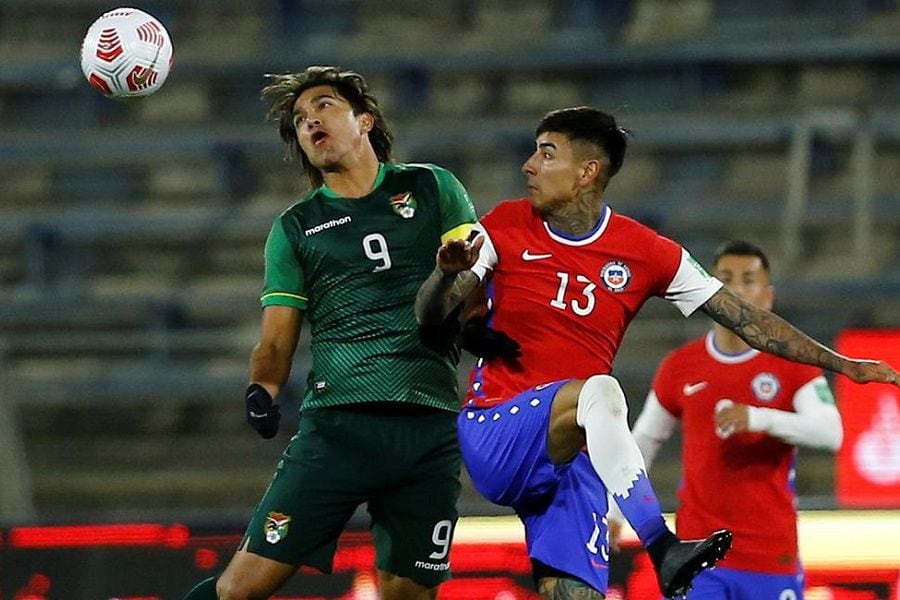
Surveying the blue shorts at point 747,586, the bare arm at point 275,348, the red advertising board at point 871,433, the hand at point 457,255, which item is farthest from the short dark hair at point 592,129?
the red advertising board at point 871,433

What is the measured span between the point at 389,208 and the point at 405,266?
0.60 ft

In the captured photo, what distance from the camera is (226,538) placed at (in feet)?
20.6

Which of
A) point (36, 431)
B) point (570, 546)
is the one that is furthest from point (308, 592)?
point (36, 431)

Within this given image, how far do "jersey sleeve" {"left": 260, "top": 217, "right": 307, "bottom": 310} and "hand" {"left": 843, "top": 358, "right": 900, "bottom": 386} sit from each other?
1.53 m

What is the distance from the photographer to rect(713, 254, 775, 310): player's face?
18.5 ft

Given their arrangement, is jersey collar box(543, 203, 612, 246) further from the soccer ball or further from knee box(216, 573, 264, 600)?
the soccer ball

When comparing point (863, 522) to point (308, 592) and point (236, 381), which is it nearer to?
point (308, 592)

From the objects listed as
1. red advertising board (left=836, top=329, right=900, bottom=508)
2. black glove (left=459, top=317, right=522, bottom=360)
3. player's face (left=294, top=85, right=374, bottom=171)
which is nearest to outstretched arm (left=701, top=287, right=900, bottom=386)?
black glove (left=459, top=317, right=522, bottom=360)

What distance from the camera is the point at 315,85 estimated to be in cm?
488

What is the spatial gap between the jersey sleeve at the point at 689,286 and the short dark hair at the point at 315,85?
1.01 meters

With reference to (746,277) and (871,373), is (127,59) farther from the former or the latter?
(871,373)

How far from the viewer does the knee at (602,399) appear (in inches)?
159

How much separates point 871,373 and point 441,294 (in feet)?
3.81

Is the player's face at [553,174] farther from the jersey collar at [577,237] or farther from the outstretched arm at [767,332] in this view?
the outstretched arm at [767,332]
